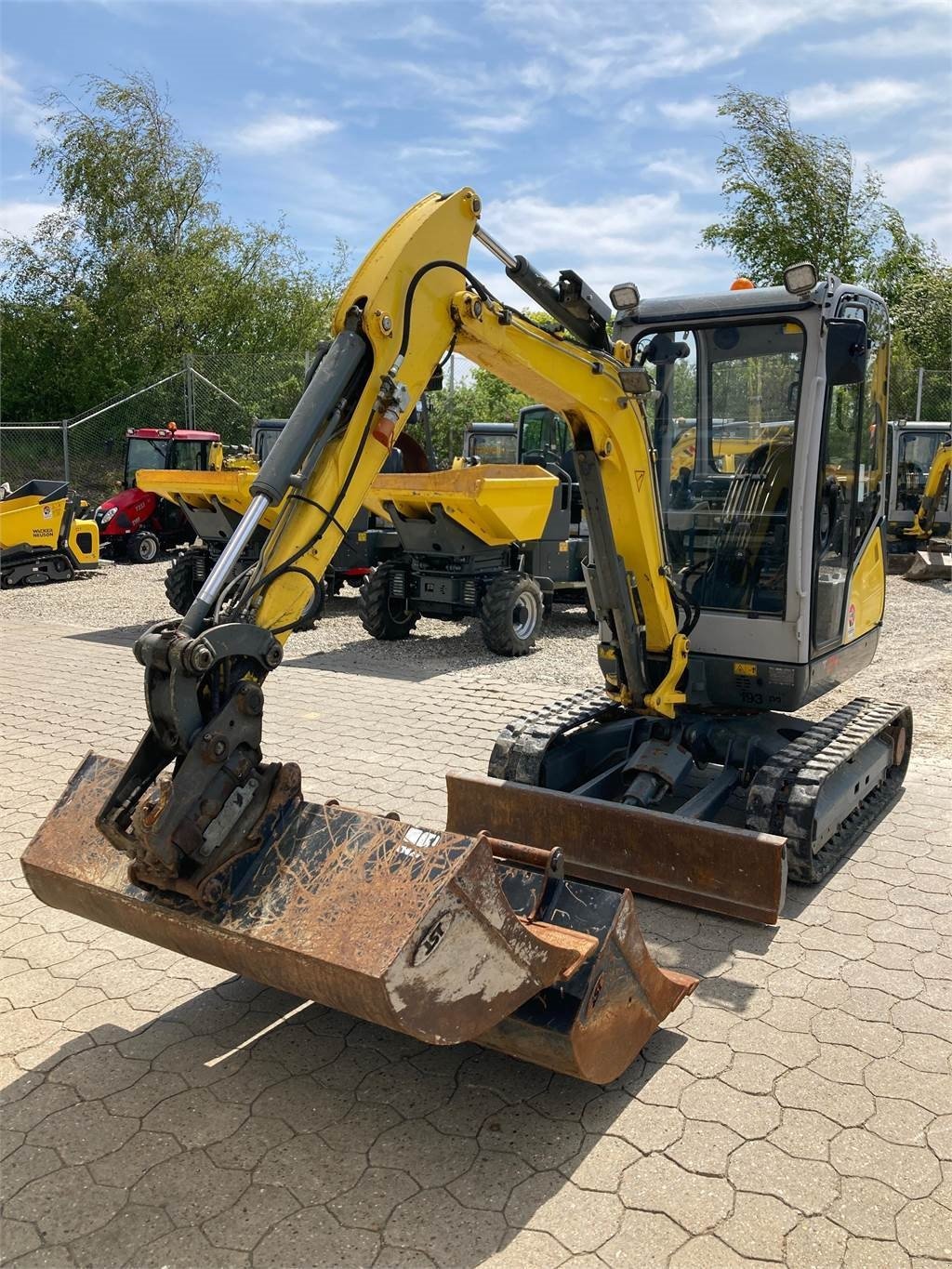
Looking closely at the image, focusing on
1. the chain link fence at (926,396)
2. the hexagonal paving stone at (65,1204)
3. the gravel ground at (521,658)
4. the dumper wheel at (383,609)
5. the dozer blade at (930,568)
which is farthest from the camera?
the chain link fence at (926,396)

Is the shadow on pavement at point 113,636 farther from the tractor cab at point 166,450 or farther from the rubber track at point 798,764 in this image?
the tractor cab at point 166,450

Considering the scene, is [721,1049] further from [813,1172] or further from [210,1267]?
[210,1267]

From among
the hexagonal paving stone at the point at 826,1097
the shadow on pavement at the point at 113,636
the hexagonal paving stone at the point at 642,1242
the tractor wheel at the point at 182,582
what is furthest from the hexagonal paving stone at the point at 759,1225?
the tractor wheel at the point at 182,582

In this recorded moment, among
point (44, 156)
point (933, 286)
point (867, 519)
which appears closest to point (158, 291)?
point (44, 156)

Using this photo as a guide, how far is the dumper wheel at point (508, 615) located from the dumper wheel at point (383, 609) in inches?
38.7

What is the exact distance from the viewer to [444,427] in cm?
2348

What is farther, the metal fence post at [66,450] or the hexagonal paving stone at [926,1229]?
the metal fence post at [66,450]

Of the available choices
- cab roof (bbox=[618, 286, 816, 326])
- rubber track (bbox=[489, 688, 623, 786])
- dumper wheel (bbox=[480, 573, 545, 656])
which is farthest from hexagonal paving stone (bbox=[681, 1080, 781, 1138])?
dumper wheel (bbox=[480, 573, 545, 656])

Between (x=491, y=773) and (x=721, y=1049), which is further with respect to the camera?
(x=491, y=773)

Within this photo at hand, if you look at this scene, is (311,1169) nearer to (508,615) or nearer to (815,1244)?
(815,1244)

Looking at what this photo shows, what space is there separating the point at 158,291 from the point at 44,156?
196 inches

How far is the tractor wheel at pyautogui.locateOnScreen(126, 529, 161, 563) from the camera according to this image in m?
17.9

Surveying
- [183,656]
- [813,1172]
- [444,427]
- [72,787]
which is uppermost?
[444,427]

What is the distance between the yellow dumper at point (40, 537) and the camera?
14797 mm
